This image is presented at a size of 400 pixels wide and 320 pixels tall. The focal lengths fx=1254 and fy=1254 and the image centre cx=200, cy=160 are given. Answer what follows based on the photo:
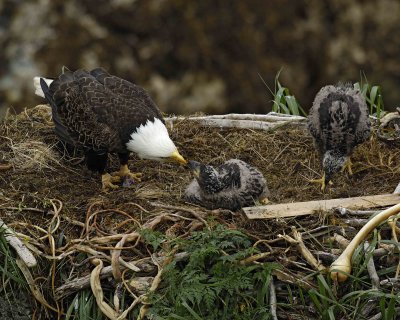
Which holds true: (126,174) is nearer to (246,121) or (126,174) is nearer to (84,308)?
(246,121)

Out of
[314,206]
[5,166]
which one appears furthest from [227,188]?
[5,166]

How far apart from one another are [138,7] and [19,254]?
148 inches

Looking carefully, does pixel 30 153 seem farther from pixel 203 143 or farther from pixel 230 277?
pixel 230 277

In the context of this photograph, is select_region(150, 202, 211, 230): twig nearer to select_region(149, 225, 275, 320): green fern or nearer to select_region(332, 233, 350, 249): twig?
select_region(149, 225, 275, 320): green fern

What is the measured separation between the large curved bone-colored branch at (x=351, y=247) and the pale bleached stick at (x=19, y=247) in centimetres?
163

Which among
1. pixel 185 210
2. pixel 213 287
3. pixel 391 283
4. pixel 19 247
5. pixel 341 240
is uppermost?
pixel 19 247

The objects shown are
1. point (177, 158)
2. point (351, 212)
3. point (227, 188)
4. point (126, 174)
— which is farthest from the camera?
point (126, 174)

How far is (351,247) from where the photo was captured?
6574mm

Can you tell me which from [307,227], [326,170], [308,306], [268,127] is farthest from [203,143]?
[308,306]

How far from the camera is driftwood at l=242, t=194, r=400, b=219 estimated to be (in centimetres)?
700

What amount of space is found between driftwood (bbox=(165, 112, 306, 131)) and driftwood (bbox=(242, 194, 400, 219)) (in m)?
1.46

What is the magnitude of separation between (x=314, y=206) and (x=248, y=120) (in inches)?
66.7

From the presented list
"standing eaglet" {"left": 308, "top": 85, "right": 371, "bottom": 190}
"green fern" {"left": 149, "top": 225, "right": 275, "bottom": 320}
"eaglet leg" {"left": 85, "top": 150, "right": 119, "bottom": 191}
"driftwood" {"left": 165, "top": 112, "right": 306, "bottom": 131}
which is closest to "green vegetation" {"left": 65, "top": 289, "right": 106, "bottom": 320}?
"green fern" {"left": 149, "top": 225, "right": 275, "bottom": 320}

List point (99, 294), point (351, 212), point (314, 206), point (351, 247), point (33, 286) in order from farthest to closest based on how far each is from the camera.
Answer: point (314, 206), point (351, 212), point (33, 286), point (99, 294), point (351, 247)
